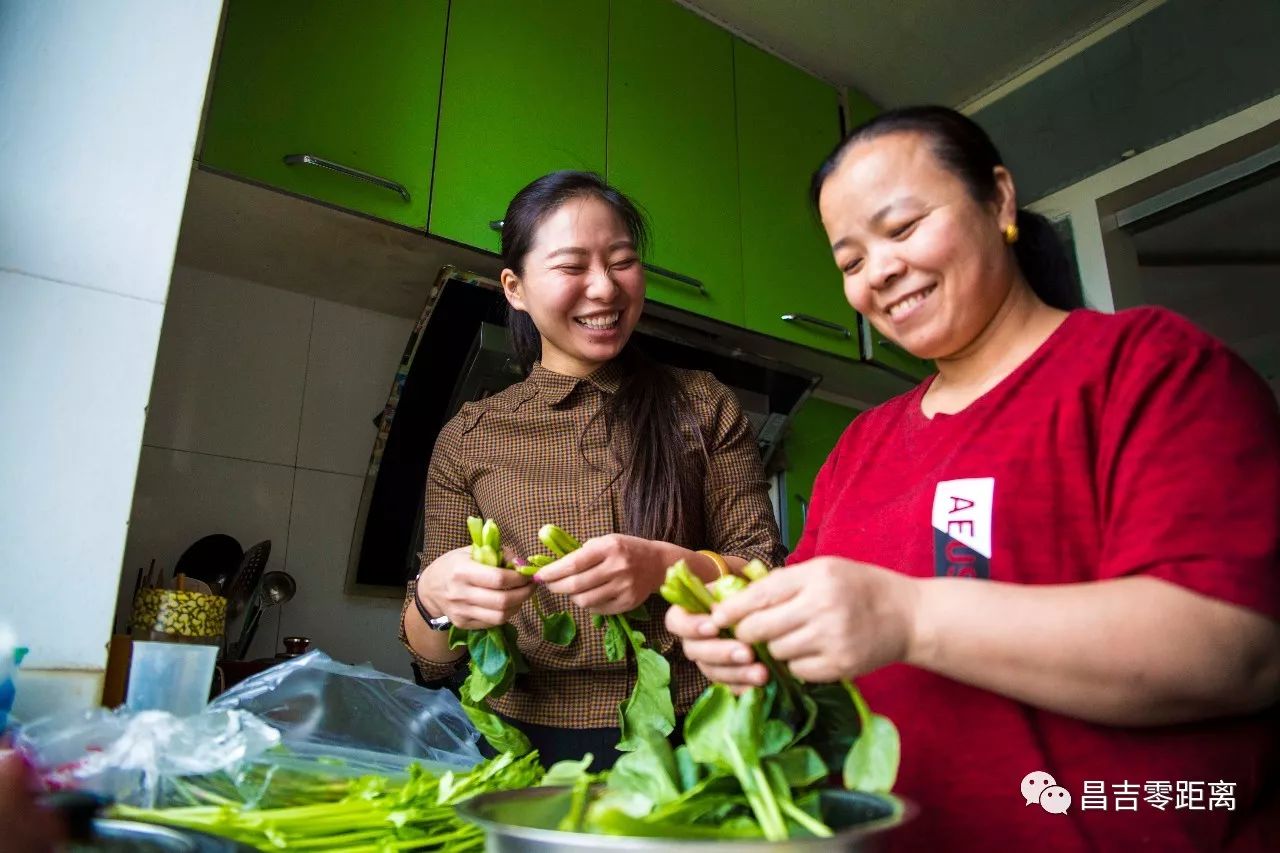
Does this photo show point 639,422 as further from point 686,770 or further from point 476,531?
point 686,770

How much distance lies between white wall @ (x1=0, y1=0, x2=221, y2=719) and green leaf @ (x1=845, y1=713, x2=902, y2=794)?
2.51 ft

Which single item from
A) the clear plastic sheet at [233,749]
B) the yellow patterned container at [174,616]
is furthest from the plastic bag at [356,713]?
the yellow patterned container at [174,616]

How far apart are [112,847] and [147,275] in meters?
0.69

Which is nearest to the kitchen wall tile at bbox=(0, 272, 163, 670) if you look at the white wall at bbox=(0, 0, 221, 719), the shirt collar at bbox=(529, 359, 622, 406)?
the white wall at bbox=(0, 0, 221, 719)

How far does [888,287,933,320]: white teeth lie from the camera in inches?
28.8

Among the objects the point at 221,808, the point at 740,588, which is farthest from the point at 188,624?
the point at 740,588

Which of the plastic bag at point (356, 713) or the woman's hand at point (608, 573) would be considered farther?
the plastic bag at point (356, 713)

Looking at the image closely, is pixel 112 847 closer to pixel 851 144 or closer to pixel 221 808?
pixel 221 808

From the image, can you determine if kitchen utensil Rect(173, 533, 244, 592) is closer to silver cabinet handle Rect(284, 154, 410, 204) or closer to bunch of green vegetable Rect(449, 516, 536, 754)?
silver cabinet handle Rect(284, 154, 410, 204)

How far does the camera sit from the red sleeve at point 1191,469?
508 mm

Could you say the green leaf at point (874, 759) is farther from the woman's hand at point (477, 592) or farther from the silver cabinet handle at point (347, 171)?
the silver cabinet handle at point (347, 171)

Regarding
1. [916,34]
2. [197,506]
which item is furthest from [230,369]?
[916,34]

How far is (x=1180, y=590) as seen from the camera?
0.50 m

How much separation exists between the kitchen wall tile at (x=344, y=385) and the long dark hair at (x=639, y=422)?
0.76 m
